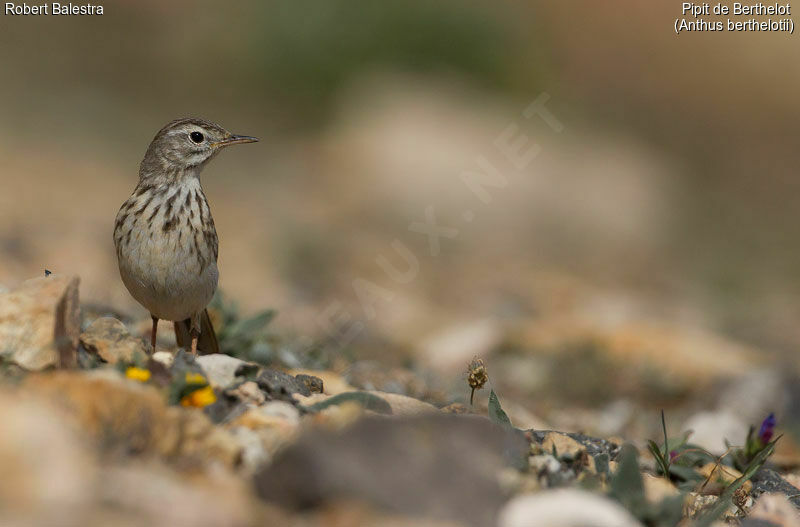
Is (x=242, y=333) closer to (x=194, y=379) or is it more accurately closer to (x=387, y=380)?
(x=387, y=380)

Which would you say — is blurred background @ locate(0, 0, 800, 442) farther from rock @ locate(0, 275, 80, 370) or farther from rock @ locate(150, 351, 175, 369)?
rock @ locate(0, 275, 80, 370)

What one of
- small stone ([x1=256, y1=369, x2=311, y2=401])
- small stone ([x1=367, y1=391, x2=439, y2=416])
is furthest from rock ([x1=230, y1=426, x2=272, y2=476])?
small stone ([x1=367, y1=391, x2=439, y2=416])

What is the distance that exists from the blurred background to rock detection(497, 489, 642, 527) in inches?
141

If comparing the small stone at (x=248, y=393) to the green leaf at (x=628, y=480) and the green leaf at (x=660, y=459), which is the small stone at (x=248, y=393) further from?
the green leaf at (x=660, y=459)

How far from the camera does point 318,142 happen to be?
65.0ft

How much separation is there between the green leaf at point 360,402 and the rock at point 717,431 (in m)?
2.75

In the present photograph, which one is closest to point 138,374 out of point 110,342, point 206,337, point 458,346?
point 110,342

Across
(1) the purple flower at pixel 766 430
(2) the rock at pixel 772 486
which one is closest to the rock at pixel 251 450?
(2) the rock at pixel 772 486

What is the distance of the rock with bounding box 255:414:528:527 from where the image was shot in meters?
2.93

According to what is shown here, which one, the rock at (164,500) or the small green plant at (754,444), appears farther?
the small green plant at (754,444)

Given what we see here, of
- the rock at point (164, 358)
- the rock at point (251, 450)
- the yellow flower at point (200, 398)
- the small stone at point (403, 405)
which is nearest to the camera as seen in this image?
the rock at point (251, 450)

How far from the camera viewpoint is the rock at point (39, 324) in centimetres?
372

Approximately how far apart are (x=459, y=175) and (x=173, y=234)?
12.4 metres

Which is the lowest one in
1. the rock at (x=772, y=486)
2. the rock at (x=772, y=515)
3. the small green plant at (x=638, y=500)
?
the rock at (x=772, y=515)
